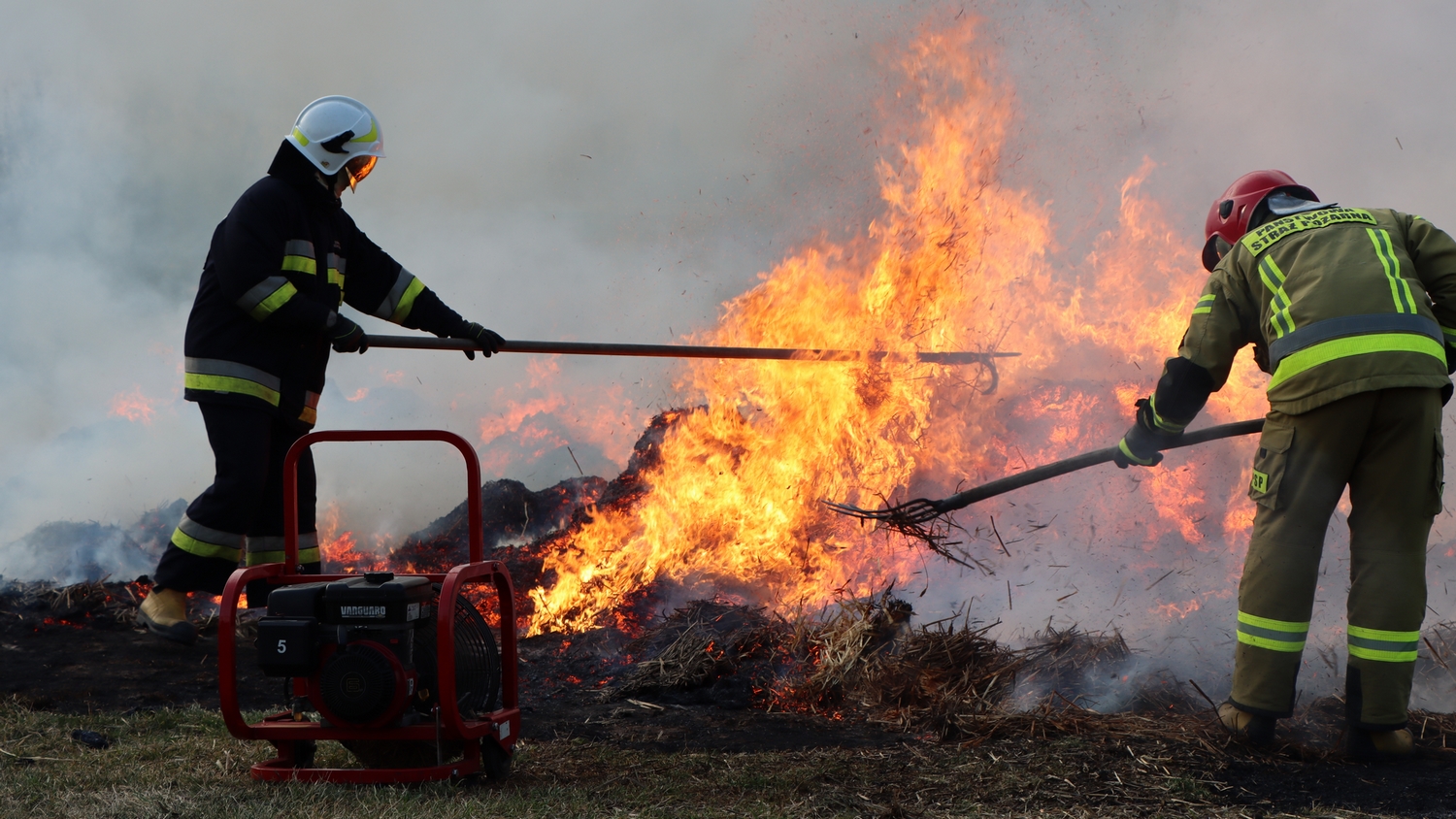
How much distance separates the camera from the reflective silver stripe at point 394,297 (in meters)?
5.13

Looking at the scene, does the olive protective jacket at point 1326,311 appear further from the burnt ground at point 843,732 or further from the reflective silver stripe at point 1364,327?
the burnt ground at point 843,732

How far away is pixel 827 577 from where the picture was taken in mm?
5785

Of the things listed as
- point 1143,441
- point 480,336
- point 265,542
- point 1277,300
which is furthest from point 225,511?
point 1277,300

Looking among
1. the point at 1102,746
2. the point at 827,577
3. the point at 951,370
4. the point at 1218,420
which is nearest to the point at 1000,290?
the point at 951,370

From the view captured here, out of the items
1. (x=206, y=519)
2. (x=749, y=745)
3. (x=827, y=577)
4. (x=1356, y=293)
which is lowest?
(x=749, y=745)

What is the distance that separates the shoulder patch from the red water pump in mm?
3191

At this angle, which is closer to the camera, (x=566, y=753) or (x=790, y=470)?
(x=566, y=753)

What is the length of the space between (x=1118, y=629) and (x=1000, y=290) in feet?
7.88

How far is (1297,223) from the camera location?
3.78 meters

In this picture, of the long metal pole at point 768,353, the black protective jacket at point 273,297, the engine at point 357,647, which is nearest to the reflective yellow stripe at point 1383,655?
the long metal pole at point 768,353

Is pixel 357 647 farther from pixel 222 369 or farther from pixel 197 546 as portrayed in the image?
pixel 222 369

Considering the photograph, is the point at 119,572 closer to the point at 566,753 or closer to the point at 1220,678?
the point at 566,753

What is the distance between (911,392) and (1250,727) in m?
2.91

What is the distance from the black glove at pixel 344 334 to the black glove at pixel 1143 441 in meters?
3.55
